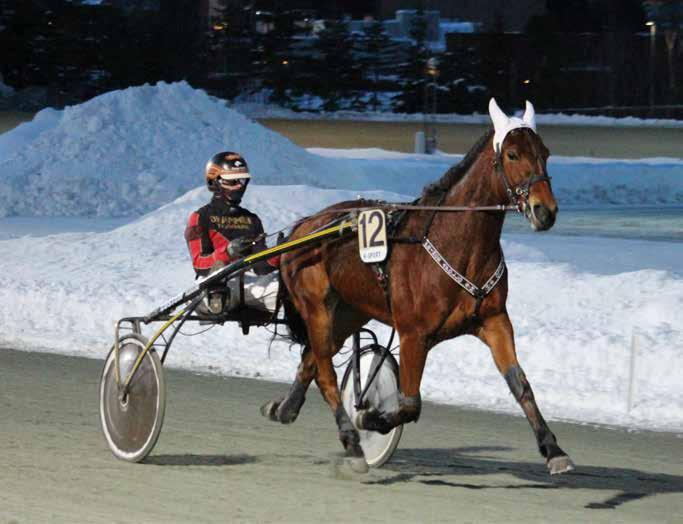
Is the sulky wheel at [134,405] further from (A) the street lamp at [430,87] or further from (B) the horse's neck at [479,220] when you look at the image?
(A) the street lamp at [430,87]

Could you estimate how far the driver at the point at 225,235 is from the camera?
805cm

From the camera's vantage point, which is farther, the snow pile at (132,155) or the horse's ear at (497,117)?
the snow pile at (132,155)

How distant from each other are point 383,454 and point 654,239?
1634 centimetres

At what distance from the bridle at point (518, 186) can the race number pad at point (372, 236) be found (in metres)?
0.64

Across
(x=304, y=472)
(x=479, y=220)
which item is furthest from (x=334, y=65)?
(x=479, y=220)

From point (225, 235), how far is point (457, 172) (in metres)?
1.65

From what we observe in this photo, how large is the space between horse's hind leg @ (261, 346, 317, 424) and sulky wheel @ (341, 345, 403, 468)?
25 centimetres

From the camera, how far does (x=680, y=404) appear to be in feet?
30.5

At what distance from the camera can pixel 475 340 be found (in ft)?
35.4

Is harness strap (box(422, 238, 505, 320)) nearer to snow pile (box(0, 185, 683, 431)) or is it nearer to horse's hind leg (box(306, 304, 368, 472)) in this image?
horse's hind leg (box(306, 304, 368, 472))

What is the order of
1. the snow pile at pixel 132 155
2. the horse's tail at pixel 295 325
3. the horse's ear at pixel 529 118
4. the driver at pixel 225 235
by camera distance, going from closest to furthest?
the horse's ear at pixel 529 118 → the driver at pixel 225 235 → the horse's tail at pixel 295 325 → the snow pile at pixel 132 155

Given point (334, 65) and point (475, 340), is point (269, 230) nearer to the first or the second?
point (475, 340)

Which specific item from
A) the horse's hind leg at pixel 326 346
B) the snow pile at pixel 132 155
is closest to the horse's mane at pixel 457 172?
the horse's hind leg at pixel 326 346

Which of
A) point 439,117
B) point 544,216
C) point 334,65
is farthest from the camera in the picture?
point 334,65
